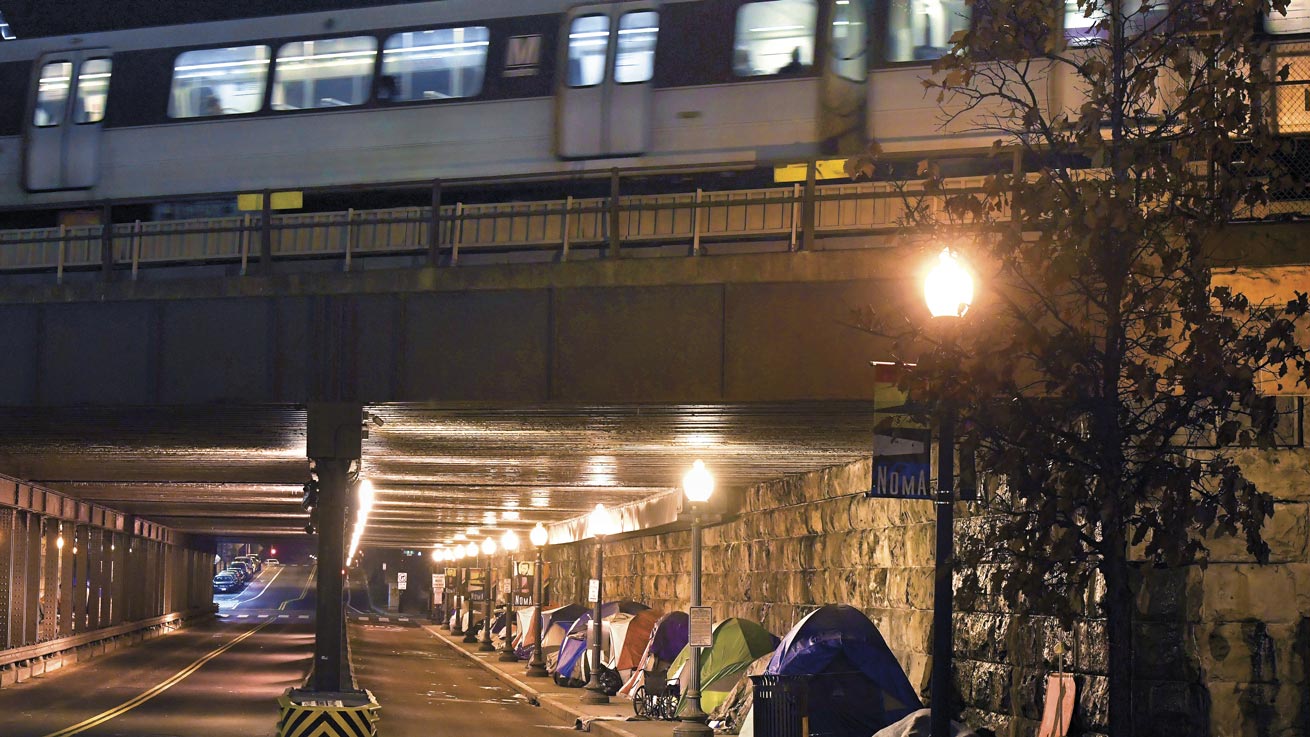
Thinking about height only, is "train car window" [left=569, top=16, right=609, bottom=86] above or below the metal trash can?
above

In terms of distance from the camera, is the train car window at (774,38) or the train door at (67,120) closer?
the train car window at (774,38)

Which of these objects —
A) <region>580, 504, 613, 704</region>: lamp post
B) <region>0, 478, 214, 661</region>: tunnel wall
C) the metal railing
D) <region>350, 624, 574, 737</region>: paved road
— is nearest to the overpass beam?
the metal railing

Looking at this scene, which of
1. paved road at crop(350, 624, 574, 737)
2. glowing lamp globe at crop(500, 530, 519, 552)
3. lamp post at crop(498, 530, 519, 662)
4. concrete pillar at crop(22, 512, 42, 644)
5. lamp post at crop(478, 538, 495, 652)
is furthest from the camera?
lamp post at crop(478, 538, 495, 652)

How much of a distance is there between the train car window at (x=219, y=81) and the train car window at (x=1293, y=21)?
53.0ft

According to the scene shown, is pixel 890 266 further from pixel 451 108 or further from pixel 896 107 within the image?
pixel 451 108

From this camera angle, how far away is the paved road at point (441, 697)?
28703 mm

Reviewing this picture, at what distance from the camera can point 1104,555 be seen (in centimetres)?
1035

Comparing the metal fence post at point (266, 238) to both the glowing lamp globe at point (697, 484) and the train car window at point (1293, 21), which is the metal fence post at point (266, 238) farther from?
the train car window at point (1293, 21)

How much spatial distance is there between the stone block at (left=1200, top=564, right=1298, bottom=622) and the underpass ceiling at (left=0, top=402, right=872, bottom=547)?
5.51m

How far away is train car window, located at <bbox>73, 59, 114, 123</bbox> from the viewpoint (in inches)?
1112

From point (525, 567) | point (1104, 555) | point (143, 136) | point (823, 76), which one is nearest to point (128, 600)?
point (525, 567)

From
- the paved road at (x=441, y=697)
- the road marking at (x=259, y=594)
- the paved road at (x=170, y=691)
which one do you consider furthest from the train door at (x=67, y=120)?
the road marking at (x=259, y=594)

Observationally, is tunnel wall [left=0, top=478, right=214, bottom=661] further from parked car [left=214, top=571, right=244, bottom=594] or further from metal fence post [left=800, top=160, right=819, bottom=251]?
parked car [left=214, top=571, right=244, bottom=594]

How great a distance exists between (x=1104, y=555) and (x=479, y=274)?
470 inches
